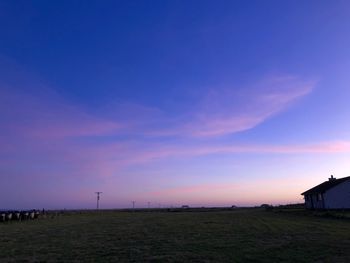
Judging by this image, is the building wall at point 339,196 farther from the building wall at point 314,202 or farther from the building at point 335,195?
the building wall at point 314,202

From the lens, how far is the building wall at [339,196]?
6588 centimetres

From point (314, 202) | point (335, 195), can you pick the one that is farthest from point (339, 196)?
point (314, 202)

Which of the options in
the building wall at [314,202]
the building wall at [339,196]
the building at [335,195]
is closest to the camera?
the building wall at [339,196]

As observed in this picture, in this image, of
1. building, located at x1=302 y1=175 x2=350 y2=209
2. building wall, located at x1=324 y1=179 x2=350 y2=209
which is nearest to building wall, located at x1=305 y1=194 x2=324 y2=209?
building, located at x1=302 y1=175 x2=350 y2=209

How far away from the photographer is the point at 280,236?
2608 cm

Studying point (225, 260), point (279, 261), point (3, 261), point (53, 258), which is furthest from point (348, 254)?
point (3, 261)

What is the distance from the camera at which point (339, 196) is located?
66.9 metres

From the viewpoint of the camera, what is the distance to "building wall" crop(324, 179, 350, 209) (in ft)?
216

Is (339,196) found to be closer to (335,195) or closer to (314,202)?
(335,195)

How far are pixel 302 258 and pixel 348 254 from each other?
6.93 ft

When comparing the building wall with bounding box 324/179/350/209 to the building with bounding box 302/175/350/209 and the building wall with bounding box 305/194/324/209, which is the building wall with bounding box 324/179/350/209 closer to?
the building with bounding box 302/175/350/209

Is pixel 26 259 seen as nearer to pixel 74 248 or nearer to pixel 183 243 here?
pixel 74 248

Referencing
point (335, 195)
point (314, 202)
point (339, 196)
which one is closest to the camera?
point (339, 196)

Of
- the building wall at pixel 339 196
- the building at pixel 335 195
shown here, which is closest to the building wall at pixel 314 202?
the building at pixel 335 195
